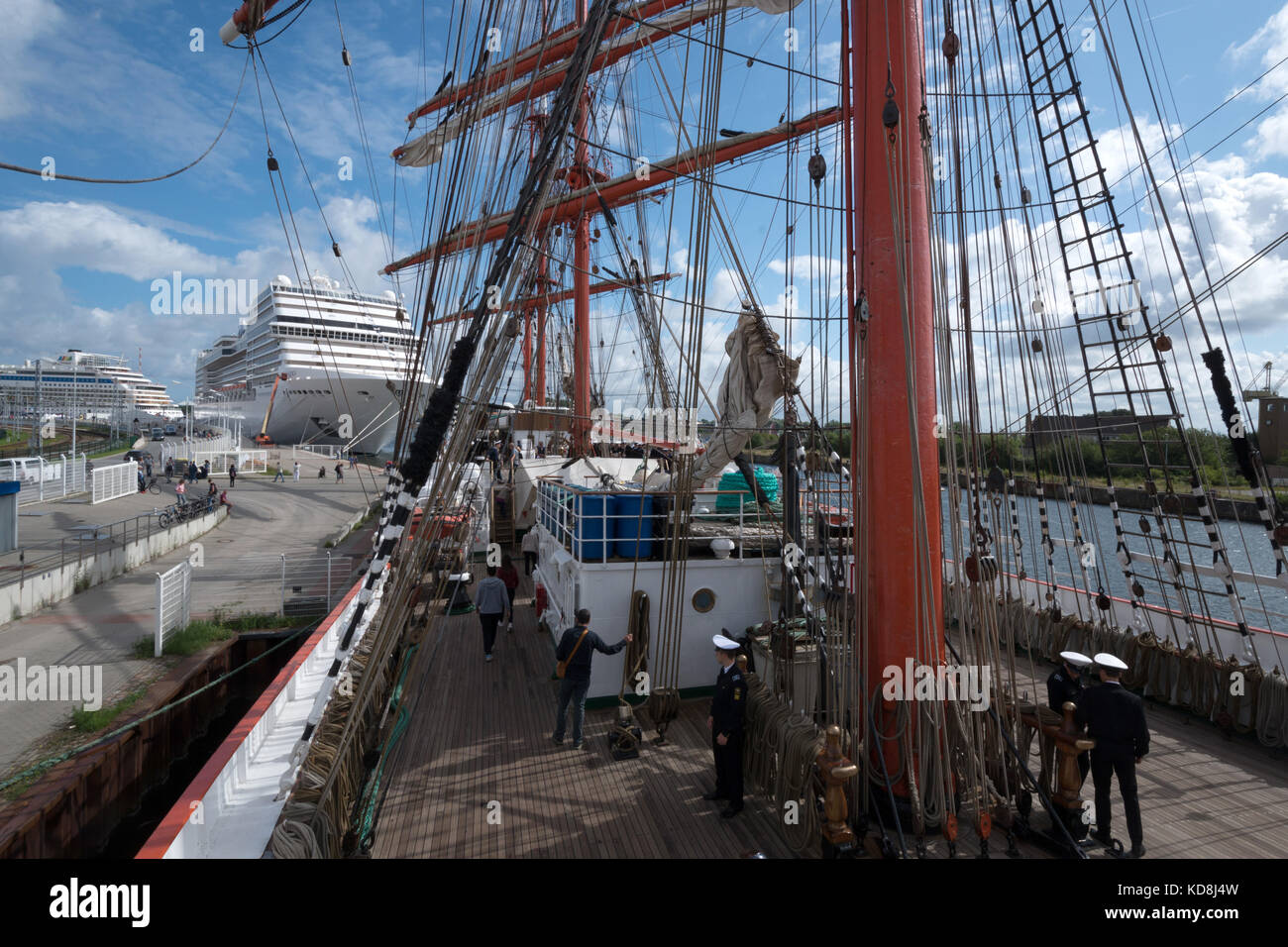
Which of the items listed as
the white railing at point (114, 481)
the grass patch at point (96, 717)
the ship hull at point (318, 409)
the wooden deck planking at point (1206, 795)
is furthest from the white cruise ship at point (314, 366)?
the wooden deck planking at point (1206, 795)

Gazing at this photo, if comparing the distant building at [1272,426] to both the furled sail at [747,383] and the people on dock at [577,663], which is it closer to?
the furled sail at [747,383]

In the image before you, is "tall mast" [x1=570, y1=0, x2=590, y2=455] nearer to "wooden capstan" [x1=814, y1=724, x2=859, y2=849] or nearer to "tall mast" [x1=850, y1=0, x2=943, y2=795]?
"tall mast" [x1=850, y1=0, x2=943, y2=795]

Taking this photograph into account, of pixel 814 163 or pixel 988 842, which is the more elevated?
pixel 814 163

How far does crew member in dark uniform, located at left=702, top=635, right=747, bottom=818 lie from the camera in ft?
15.3

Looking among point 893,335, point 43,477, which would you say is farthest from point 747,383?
point 43,477

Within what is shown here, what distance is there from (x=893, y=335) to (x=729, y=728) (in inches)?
122

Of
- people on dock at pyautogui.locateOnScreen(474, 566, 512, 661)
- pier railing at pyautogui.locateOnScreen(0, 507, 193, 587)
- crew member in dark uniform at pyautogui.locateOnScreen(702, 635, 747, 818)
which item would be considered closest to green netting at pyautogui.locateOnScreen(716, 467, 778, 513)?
people on dock at pyautogui.locateOnScreen(474, 566, 512, 661)

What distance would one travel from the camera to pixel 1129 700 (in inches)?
160

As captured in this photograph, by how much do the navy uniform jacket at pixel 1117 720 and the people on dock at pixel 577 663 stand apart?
11.8 feet

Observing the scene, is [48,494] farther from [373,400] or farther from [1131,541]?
[1131,541]

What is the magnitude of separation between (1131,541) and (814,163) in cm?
3000

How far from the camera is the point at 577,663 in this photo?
5.78 meters

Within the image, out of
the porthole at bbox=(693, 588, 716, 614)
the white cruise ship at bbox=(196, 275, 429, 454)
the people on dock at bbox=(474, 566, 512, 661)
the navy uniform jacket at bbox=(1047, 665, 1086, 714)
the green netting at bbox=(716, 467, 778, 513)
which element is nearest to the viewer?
the navy uniform jacket at bbox=(1047, 665, 1086, 714)

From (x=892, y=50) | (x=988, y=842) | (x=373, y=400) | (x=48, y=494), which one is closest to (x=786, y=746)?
(x=988, y=842)
